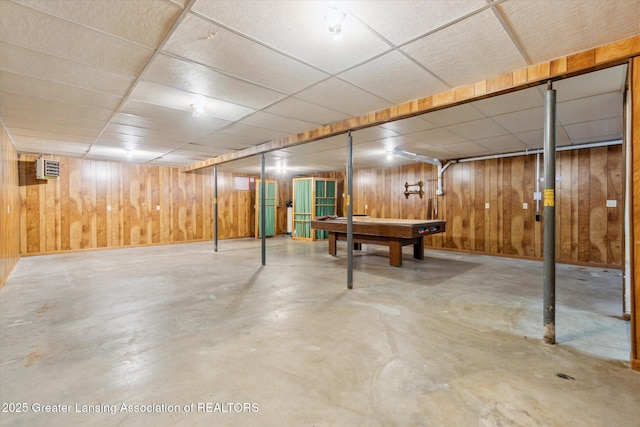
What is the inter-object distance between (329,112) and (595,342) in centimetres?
361

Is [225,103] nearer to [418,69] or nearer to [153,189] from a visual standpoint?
[418,69]

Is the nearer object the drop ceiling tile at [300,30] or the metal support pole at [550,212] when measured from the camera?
the drop ceiling tile at [300,30]

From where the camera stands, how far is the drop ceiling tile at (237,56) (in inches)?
80.8

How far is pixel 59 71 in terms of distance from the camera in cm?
264

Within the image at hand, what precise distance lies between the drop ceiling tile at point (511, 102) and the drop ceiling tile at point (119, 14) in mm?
3196

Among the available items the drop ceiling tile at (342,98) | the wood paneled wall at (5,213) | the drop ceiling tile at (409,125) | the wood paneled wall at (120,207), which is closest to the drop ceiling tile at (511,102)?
the drop ceiling tile at (409,125)

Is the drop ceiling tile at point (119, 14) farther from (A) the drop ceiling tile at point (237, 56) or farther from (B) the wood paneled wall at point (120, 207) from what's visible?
(B) the wood paneled wall at point (120, 207)

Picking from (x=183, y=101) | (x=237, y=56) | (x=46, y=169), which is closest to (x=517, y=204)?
(x=237, y=56)

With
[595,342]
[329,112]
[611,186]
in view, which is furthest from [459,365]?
[611,186]

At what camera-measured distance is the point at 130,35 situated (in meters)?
2.09

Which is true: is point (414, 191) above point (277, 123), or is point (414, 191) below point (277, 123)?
below

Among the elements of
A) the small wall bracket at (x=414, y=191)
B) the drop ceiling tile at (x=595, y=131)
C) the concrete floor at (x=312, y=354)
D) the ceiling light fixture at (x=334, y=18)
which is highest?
the drop ceiling tile at (x=595, y=131)

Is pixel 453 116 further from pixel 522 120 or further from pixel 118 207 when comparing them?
pixel 118 207

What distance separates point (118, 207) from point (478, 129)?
9061 millimetres
